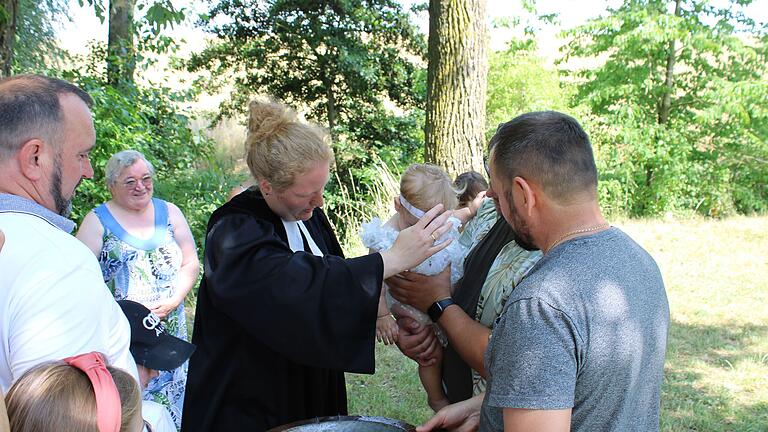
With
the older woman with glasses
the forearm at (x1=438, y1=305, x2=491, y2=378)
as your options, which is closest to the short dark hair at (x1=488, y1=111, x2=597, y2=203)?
the forearm at (x1=438, y1=305, x2=491, y2=378)

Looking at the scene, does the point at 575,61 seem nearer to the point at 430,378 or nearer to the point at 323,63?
the point at 323,63

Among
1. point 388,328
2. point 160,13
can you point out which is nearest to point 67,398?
point 388,328

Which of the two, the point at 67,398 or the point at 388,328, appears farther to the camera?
the point at 388,328

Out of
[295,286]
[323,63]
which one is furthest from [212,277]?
[323,63]

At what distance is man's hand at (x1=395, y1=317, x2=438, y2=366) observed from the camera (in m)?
2.73

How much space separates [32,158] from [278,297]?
808 mm

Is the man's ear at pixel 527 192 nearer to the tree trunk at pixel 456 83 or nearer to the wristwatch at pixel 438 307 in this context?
the wristwatch at pixel 438 307

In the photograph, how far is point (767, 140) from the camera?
1407 centimetres

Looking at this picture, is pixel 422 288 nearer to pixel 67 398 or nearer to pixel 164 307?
pixel 67 398

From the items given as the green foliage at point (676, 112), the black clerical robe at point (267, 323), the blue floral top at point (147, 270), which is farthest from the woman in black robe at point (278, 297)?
the green foliage at point (676, 112)

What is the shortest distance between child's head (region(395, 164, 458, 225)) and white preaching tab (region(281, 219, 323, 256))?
2.09 feet

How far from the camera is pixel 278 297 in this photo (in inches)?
82.3

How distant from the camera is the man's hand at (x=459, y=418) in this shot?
2.08 metres

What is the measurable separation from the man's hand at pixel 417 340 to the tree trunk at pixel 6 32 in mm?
3853
